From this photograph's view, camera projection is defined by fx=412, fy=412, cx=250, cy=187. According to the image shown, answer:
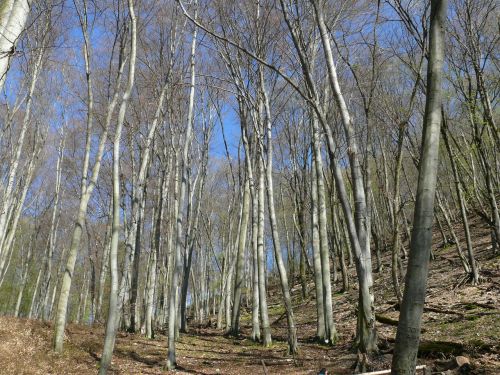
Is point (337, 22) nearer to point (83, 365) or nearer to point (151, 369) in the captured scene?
point (151, 369)

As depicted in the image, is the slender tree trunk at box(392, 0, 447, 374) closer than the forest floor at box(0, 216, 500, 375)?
Yes

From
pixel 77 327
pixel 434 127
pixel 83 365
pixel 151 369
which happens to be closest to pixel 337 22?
pixel 434 127

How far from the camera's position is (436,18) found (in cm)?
312

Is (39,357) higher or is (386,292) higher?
(386,292)

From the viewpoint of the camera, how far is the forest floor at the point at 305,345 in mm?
5535

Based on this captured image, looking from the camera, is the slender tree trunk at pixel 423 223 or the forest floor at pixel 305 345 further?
the forest floor at pixel 305 345

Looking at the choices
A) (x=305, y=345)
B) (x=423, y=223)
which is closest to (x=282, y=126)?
(x=305, y=345)

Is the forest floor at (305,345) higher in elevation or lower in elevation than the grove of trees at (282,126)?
lower

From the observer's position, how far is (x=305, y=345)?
8.52 m

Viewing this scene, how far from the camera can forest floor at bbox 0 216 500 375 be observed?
18.2 feet

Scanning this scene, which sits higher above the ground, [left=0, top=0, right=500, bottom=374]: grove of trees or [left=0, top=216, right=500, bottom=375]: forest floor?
[left=0, top=0, right=500, bottom=374]: grove of trees

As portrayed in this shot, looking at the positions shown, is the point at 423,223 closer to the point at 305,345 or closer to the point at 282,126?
the point at 305,345

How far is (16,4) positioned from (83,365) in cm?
631

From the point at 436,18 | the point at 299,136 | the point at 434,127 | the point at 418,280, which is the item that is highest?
the point at 299,136
